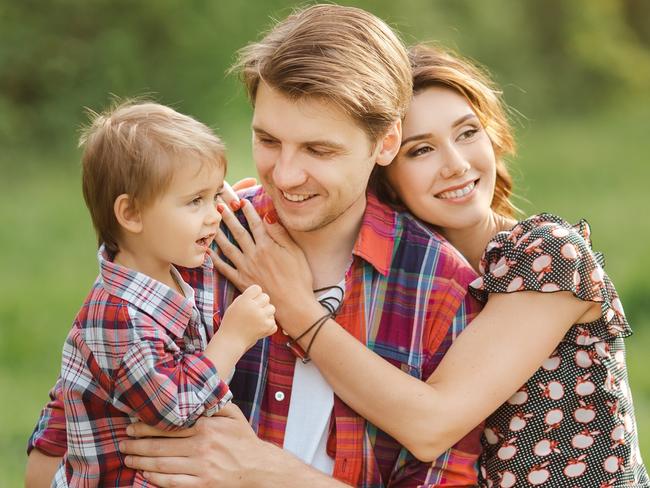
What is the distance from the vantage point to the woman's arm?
9.12 feet

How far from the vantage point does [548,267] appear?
2807mm

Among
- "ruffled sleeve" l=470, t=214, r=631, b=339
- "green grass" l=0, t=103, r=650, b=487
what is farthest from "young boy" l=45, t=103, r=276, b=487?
"green grass" l=0, t=103, r=650, b=487

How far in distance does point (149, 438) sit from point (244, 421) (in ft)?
0.82

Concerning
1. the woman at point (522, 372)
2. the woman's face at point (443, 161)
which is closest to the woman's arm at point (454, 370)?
the woman at point (522, 372)

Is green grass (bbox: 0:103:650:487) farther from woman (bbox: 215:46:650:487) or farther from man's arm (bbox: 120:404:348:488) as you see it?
man's arm (bbox: 120:404:348:488)

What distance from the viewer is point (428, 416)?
2.77 m

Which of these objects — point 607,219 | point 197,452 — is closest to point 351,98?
point 197,452

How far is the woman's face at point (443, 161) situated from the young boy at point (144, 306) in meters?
0.64

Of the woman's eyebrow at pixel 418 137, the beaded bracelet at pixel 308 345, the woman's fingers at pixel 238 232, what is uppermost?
the woman's eyebrow at pixel 418 137

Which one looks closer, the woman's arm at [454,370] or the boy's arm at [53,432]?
the woman's arm at [454,370]

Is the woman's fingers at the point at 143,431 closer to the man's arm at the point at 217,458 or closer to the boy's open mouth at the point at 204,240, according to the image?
the man's arm at the point at 217,458

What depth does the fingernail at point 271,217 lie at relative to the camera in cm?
312

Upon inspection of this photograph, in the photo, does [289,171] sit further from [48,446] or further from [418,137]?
[48,446]

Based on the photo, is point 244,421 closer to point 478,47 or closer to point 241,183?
point 241,183
